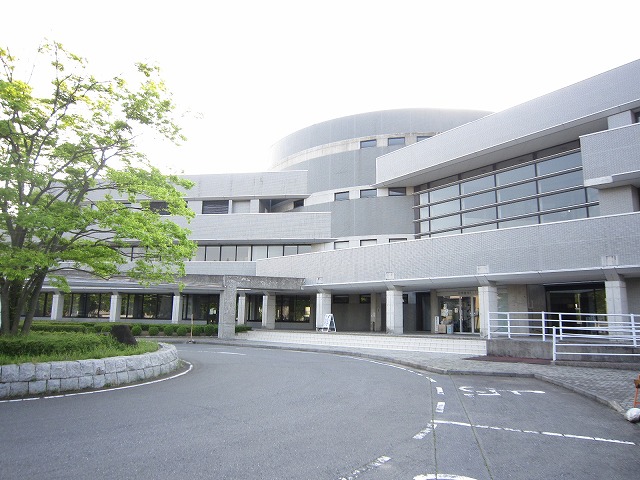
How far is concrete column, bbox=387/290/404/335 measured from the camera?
1070 inches

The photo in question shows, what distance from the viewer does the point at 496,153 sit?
85.2 feet

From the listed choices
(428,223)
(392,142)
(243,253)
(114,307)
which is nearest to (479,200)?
(428,223)

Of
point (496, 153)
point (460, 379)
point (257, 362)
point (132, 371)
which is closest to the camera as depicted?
point (132, 371)

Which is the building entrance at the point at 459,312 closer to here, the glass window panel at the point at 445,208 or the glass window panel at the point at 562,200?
the glass window panel at the point at 445,208

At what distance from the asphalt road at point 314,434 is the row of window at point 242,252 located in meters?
28.3

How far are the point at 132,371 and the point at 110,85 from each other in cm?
787

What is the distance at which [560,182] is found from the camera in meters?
23.7

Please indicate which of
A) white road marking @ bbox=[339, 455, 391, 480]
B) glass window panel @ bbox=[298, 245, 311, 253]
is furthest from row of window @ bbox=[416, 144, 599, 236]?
white road marking @ bbox=[339, 455, 391, 480]

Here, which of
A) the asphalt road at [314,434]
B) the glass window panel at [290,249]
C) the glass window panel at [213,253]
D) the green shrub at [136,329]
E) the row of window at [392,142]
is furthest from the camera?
the glass window panel at [213,253]

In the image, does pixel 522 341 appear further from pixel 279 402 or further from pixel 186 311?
pixel 186 311

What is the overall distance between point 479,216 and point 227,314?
1623cm

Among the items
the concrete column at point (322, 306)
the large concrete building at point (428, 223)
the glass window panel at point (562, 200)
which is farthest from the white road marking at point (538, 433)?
the concrete column at point (322, 306)

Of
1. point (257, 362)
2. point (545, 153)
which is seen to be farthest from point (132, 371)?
point (545, 153)

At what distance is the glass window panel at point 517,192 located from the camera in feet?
81.9
